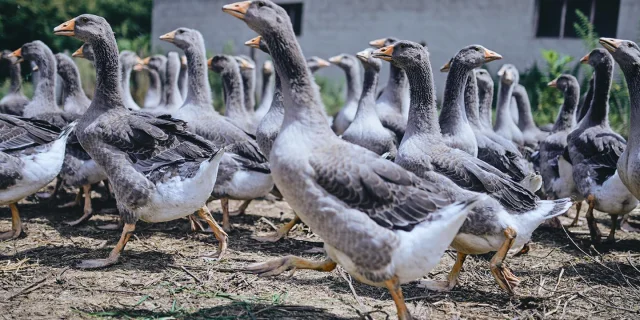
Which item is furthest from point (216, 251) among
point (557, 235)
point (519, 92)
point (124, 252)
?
point (519, 92)

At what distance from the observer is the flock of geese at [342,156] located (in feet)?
15.1

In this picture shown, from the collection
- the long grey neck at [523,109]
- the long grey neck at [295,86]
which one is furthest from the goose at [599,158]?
the long grey neck at [295,86]

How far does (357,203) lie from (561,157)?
5453 mm

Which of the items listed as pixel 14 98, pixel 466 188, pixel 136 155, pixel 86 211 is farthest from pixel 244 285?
pixel 14 98

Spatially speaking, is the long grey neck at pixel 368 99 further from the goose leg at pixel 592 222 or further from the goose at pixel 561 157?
the goose leg at pixel 592 222

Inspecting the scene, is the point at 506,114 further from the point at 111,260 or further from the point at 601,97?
the point at 111,260

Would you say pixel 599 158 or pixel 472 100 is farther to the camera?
pixel 472 100

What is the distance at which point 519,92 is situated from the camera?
12.6 m

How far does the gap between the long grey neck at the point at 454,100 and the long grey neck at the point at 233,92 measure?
3776mm

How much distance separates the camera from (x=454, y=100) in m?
7.61

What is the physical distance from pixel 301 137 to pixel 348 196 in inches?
22.8

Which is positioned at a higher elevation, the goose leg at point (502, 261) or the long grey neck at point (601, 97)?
the long grey neck at point (601, 97)

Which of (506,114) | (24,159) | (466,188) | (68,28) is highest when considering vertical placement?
(68,28)

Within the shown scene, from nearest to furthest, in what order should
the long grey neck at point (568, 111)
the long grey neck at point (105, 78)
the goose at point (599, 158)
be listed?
the long grey neck at point (105, 78) → the goose at point (599, 158) → the long grey neck at point (568, 111)
